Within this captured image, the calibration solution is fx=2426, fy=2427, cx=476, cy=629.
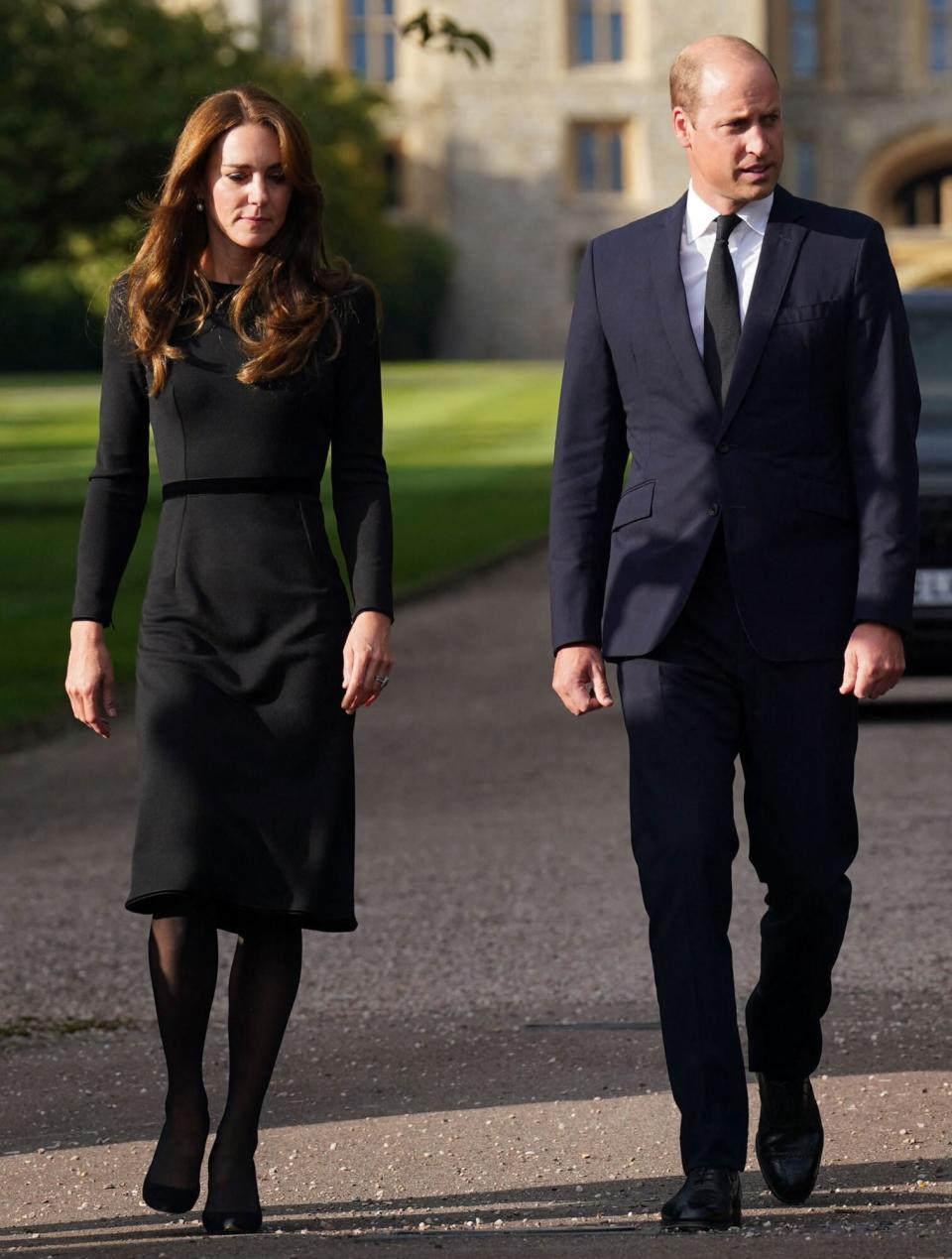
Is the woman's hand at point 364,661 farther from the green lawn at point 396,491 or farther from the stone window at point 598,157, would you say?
the stone window at point 598,157

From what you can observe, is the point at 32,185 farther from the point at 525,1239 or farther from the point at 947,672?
the point at 525,1239

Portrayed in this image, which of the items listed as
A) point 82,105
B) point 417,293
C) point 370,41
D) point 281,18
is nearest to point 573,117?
point 370,41

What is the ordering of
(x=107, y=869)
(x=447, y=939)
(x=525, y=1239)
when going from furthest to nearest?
(x=107, y=869)
(x=447, y=939)
(x=525, y=1239)

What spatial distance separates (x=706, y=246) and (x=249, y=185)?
0.79 meters

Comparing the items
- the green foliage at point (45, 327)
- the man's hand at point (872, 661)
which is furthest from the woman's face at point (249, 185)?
the green foliage at point (45, 327)

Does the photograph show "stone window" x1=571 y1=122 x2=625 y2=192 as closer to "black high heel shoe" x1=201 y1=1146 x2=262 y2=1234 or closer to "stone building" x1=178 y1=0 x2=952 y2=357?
"stone building" x1=178 y1=0 x2=952 y2=357

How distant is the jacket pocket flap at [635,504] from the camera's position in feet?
13.6

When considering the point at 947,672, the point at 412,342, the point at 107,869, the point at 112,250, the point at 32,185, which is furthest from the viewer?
the point at 412,342

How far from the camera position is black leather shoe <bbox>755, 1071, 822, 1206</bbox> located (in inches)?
160

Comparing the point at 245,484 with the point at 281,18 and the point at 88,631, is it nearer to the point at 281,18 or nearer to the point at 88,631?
the point at 88,631

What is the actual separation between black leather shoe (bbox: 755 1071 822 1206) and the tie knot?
1455mm

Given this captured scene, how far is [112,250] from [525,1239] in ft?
80.5

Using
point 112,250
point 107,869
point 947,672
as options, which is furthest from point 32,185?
point 107,869

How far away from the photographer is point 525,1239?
384cm
